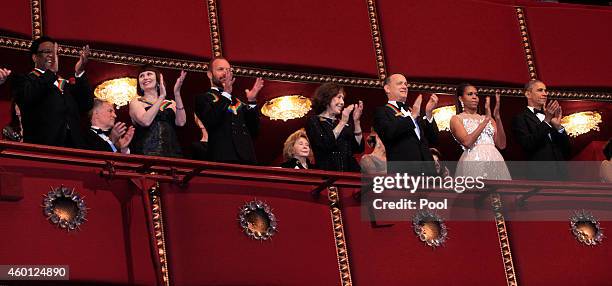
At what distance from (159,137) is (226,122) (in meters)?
0.51

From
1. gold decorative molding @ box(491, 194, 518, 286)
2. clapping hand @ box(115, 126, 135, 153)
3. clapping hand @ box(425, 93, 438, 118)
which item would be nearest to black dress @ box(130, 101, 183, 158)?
clapping hand @ box(115, 126, 135, 153)

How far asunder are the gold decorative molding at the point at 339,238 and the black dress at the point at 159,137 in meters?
1.21

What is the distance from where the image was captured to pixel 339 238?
30.4 ft

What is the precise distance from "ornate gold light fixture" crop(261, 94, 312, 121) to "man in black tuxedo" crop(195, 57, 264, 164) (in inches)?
92.1

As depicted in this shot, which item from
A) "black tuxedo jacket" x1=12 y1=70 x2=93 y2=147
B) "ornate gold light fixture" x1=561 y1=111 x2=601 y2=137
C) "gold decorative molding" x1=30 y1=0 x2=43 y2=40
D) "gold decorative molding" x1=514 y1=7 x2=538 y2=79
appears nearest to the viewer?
"black tuxedo jacket" x1=12 y1=70 x2=93 y2=147

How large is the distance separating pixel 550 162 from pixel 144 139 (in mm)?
3656

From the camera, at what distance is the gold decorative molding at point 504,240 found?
9797 millimetres

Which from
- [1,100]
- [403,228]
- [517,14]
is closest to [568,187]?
[403,228]

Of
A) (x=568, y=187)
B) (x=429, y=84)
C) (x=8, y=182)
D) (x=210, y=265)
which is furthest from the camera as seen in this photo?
→ (x=429, y=84)

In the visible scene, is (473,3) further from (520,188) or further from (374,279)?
(374,279)

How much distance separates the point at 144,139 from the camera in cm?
923

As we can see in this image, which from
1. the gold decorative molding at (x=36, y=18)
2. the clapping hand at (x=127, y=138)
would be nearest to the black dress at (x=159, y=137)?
the clapping hand at (x=127, y=138)

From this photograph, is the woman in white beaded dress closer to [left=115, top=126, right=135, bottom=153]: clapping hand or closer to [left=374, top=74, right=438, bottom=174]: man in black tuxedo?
[left=374, top=74, right=438, bottom=174]: man in black tuxedo

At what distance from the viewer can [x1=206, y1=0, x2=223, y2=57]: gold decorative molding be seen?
11.1m
